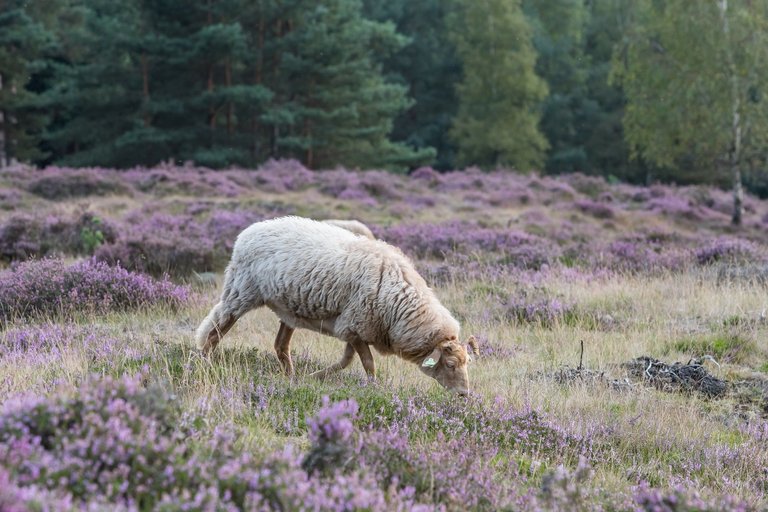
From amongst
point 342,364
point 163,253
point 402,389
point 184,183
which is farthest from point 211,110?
point 402,389

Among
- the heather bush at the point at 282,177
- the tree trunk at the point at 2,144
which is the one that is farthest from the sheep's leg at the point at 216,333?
the tree trunk at the point at 2,144

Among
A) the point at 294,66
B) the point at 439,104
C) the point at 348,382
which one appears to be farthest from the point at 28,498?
the point at 439,104

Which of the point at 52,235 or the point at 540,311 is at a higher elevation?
the point at 540,311

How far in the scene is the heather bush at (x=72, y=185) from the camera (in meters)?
20.2

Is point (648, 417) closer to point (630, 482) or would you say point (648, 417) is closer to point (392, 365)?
point (630, 482)

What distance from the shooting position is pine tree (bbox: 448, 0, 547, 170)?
43844mm

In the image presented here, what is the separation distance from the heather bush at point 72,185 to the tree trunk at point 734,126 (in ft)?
57.3

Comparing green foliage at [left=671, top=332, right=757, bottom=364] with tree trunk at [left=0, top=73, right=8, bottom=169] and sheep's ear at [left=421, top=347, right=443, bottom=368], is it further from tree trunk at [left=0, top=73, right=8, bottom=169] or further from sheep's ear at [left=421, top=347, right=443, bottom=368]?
tree trunk at [left=0, top=73, right=8, bottom=169]

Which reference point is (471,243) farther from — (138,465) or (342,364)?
(138,465)

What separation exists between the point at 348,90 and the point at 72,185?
56.6 feet

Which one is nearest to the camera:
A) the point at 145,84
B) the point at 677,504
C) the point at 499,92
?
the point at 677,504

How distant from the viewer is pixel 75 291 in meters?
8.23

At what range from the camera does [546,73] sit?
50.2 m

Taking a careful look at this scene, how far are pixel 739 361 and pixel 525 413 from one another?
3317 millimetres
